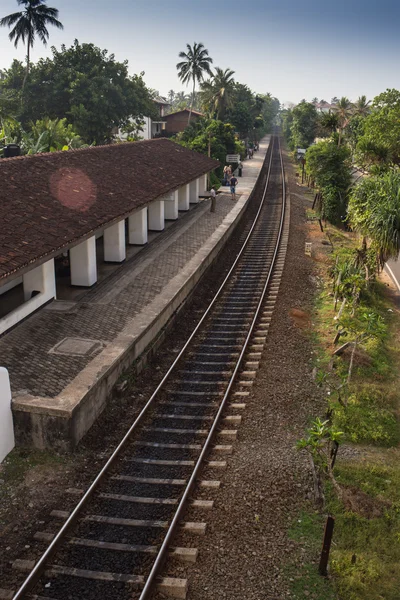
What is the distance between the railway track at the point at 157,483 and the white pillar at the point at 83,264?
3.88m

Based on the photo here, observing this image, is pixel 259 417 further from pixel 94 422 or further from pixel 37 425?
pixel 37 425

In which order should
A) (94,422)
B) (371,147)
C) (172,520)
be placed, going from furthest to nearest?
(371,147) < (94,422) < (172,520)

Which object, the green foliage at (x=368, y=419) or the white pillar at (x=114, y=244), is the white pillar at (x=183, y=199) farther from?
the green foliage at (x=368, y=419)

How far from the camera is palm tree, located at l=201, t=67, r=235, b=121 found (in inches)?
2638

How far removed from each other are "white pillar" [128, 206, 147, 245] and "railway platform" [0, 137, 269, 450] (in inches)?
30.8

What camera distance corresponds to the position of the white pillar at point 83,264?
16.7 meters

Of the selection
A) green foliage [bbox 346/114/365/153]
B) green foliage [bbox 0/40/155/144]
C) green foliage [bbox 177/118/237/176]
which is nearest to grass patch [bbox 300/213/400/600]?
green foliage [bbox 177/118/237/176]

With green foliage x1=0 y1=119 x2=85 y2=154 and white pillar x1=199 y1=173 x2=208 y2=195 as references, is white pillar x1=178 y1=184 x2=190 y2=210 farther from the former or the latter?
green foliage x1=0 y1=119 x2=85 y2=154

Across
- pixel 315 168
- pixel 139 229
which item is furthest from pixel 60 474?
pixel 315 168

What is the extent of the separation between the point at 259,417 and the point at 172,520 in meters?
3.39

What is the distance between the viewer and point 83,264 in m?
16.8

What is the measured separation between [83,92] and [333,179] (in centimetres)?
2416

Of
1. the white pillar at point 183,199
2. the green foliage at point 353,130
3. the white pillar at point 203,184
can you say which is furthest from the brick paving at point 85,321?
the green foliage at point 353,130

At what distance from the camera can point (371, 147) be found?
2558cm
